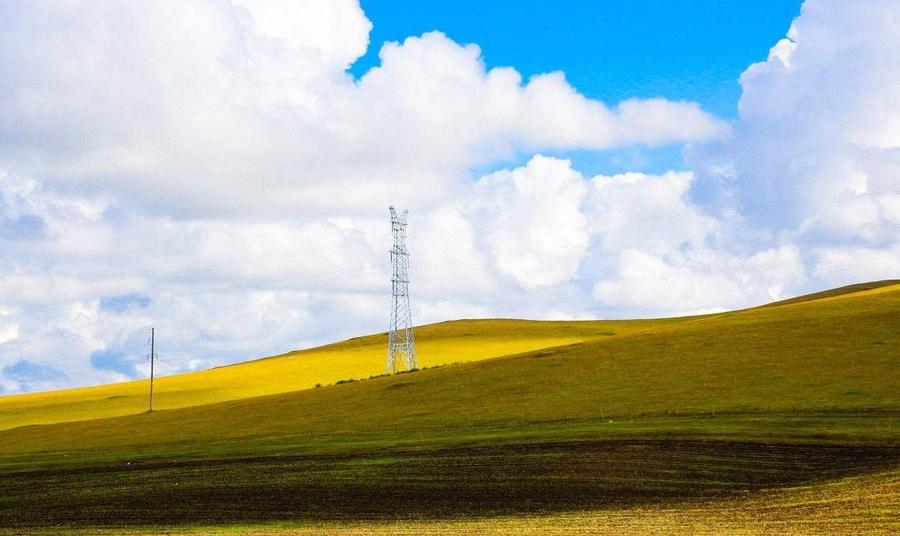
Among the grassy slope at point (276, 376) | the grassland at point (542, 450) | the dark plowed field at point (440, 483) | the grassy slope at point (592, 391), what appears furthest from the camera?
the grassy slope at point (276, 376)

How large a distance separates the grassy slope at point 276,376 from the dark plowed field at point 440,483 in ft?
152

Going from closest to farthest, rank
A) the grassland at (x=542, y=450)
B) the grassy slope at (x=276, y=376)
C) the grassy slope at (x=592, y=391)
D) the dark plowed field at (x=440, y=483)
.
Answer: the grassland at (x=542, y=450)
the dark plowed field at (x=440, y=483)
the grassy slope at (x=592, y=391)
the grassy slope at (x=276, y=376)

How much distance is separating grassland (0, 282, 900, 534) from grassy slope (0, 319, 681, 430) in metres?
14.1

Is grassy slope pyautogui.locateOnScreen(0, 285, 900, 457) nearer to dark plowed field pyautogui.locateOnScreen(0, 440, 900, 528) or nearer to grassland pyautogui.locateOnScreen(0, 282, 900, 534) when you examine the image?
grassland pyautogui.locateOnScreen(0, 282, 900, 534)

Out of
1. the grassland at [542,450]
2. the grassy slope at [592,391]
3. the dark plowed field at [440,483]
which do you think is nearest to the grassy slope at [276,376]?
the grassy slope at [592,391]

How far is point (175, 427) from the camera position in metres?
66.4

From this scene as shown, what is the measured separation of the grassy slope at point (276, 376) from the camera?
296ft

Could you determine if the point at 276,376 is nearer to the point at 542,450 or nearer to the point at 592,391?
the point at 592,391

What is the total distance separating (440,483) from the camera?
123 ft

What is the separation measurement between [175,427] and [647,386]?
30216 millimetres

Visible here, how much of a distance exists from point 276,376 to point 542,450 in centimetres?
6159

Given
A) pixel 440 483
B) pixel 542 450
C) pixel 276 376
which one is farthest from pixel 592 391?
pixel 276 376

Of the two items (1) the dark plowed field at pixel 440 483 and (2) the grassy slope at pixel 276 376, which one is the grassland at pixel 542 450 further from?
(2) the grassy slope at pixel 276 376

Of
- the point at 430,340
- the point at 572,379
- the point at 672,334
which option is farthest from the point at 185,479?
the point at 430,340
